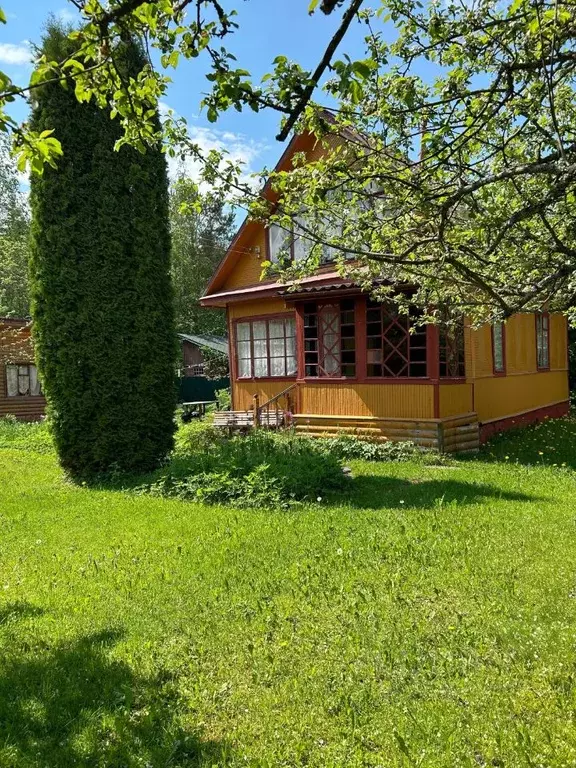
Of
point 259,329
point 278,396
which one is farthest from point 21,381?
point 278,396

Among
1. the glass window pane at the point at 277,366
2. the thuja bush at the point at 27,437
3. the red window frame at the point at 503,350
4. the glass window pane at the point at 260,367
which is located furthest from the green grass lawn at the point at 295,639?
the glass window pane at the point at 260,367

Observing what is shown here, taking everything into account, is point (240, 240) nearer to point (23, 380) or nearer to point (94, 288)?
point (94, 288)

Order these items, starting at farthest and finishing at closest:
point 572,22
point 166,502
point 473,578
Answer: point 166,502 < point 473,578 < point 572,22

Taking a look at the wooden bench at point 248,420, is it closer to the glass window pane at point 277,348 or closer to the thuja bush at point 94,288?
the glass window pane at point 277,348

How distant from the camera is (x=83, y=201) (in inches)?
394

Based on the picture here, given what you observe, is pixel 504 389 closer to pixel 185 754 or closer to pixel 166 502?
pixel 166 502

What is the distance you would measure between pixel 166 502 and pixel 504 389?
1011 centimetres

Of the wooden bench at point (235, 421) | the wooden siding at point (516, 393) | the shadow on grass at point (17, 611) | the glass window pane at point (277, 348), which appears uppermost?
the glass window pane at point (277, 348)

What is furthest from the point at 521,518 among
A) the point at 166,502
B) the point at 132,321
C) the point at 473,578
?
the point at 132,321

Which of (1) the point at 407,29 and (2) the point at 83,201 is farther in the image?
(2) the point at 83,201

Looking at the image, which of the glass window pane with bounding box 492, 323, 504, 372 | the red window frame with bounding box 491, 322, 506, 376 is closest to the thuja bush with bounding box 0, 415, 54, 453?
the red window frame with bounding box 491, 322, 506, 376

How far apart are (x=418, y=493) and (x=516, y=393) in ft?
29.4

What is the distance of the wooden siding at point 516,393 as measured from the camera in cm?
1360

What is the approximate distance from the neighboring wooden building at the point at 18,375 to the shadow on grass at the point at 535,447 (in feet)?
53.9
